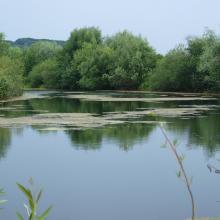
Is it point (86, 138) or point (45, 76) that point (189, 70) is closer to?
point (45, 76)

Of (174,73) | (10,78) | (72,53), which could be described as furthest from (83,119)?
(72,53)

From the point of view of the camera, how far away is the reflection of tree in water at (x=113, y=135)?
43.6ft

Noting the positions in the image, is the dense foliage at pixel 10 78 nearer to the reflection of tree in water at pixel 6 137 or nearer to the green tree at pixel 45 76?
the reflection of tree in water at pixel 6 137

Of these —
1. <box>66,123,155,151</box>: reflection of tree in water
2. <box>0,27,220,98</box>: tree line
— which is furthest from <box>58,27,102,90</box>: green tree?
<box>66,123,155,151</box>: reflection of tree in water

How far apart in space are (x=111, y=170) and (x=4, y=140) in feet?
16.7

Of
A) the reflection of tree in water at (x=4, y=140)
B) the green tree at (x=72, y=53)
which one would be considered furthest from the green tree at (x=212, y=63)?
the reflection of tree in water at (x=4, y=140)

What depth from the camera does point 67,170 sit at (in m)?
10.1

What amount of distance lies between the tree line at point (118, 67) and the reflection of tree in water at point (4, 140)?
1633cm

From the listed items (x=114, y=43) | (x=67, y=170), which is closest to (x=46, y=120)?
(x=67, y=170)

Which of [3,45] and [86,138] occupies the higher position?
[3,45]

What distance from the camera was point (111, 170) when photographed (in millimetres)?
9922

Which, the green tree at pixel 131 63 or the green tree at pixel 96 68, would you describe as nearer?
the green tree at pixel 131 63

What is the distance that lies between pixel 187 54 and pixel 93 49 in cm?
1522

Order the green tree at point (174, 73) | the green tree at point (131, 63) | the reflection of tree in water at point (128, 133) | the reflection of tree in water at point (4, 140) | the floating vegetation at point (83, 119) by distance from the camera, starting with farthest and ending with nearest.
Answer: the green tree at point (131, 63)
the green tree at point (174, 73)
the floating vegetation at point (83, 119)
the reflection of tree in water at point (128, 133)
the reflection of tree in water at point (4, 140)
